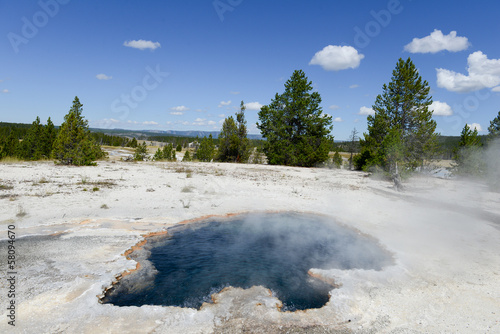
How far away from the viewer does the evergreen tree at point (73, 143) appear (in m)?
23.5

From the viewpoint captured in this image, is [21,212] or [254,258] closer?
[254,258]

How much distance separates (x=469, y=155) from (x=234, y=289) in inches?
1111

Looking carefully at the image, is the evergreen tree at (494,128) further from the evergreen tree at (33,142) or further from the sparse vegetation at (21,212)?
the evergreen tree at (33,142)

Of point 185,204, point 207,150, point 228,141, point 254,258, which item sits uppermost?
point 228,141

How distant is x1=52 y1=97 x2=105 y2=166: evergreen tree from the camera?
77.2 feet

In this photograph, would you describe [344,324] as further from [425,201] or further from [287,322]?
[425,201]

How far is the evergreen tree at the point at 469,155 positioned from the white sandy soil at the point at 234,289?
413 inches

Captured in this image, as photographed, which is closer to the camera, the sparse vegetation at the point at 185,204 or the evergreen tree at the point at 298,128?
the sparse vegetation at the point at 185,204

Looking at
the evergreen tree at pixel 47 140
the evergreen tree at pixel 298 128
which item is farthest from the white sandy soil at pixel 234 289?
the evergreen tree at pixel 47 140

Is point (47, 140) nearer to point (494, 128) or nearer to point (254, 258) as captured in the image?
A: point (254, 258)

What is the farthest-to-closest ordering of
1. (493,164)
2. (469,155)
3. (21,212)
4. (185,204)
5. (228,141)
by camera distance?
(228,141) < (469,155) < (493,164) < (185,204) < (21,212)

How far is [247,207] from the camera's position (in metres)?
13.3

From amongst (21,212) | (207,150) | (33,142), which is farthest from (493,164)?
(33,142)

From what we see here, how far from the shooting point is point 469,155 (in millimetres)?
25078
